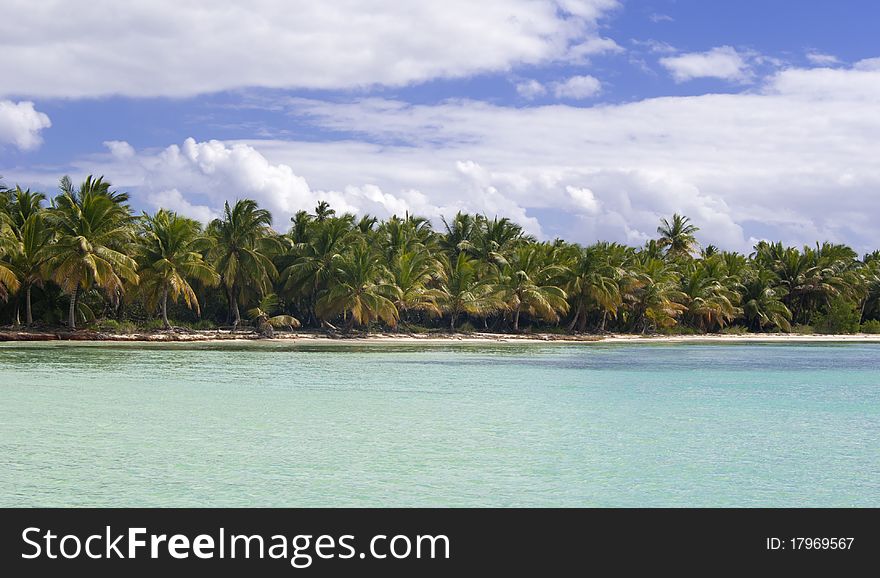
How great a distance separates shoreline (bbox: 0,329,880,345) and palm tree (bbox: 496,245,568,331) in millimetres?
1665

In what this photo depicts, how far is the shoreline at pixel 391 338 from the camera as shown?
3675 centimetres

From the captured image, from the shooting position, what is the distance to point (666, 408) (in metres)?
17.1

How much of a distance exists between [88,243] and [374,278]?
13548 mm

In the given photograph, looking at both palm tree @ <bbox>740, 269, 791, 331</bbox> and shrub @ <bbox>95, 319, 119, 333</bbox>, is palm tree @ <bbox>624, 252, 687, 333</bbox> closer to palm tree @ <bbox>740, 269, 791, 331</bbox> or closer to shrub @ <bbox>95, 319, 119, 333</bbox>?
palm tree @ <bbox>740, 269, 791, 331</bbox>

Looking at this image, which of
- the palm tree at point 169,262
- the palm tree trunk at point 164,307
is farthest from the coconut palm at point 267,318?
the palm tree trunk at point 164,307

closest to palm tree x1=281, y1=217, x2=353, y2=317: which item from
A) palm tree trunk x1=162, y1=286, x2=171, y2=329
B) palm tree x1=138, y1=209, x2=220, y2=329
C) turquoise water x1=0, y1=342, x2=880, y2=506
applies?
palm tree x1=138, y1=209, x2=220, y2=329

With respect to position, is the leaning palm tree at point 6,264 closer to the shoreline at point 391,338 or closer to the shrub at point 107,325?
the shoreline at point 391,338

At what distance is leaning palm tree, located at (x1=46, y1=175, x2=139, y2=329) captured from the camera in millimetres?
34281

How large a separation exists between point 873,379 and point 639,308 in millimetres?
29047

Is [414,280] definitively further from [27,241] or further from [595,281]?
[27,241]

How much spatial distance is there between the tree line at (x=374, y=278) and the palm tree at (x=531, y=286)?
10 cm

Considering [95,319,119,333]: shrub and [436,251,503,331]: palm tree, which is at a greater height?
[436,251,503,331]: palm tree

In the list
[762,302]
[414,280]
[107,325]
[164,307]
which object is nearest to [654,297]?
[762,302]
